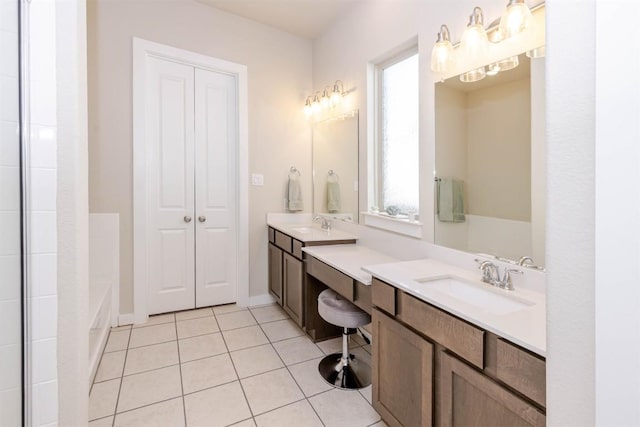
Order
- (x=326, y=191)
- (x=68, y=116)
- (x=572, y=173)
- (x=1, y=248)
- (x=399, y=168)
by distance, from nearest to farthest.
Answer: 1. (x=572, y=173)
2. (x=1, y=248)
3. (x=68, y=116)
4. (x=399, y=168)
5. (x=326, y=191)

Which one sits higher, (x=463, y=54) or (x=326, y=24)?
(x=326, y=24)

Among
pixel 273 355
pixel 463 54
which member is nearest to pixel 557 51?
pixel 463 54

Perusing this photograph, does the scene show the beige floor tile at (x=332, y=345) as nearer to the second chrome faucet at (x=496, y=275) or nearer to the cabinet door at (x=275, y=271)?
the cabinet door at (x=275, y=271)

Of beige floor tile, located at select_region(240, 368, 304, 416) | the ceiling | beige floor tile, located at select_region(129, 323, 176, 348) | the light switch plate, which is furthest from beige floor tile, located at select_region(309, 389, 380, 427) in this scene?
the ceiling

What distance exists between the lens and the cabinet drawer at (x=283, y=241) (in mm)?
2670

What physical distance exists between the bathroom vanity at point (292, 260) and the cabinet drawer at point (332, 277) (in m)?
0.18

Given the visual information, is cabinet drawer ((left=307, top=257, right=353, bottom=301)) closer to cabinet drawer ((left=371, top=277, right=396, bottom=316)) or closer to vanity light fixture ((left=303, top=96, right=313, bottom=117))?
cabinet drawer ((left=371, top=277, right=396, bottom=316))

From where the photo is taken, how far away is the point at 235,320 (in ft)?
9.28

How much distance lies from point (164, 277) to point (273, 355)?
137 centimetres

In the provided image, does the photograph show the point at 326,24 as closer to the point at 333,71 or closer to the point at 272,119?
the point at 333,71

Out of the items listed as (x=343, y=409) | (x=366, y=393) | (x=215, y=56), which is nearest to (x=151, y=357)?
(x=343, y=409)

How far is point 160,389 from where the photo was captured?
1.85 metres

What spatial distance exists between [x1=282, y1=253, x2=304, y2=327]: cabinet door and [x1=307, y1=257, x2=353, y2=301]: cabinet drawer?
22cm

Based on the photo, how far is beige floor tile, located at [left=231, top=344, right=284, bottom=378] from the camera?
2.04 meters
